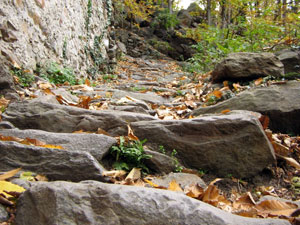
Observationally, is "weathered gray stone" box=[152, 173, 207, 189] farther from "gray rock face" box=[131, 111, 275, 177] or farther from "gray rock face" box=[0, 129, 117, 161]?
"gray rock face" box=[0, 129, 117, 161]

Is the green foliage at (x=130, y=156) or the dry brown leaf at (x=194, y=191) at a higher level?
the green foliage at (x=130, y=156)

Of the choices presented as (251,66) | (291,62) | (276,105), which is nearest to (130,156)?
(276,105)

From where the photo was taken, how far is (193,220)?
1.29 m

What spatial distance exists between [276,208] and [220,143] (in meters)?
0.78

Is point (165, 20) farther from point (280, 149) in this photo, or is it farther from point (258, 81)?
point (280, 149)

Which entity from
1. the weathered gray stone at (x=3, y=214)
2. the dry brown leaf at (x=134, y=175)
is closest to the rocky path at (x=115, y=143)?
the weathered gray stone at (x=3, y=214)

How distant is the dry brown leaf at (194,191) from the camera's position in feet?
5.94

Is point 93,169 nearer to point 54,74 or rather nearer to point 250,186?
point 250,186

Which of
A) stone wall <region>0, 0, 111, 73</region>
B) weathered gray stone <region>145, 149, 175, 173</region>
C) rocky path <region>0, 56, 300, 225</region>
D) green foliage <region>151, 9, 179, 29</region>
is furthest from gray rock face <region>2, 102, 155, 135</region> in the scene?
green foliage <region>151, 9, 179, 29</region>

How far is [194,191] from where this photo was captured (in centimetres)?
188

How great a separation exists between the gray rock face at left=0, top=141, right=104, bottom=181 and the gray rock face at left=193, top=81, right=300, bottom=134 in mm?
2062

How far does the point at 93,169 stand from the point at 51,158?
28 centimetres

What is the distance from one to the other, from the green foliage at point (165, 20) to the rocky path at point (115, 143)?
17.7m

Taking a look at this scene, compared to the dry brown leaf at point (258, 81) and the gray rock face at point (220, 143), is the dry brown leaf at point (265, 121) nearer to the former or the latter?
the gray rock face at point (220, 143)
